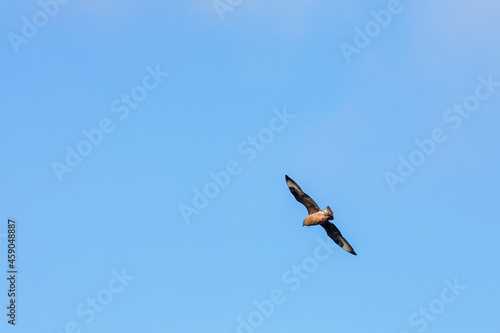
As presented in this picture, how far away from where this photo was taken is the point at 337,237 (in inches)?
2076

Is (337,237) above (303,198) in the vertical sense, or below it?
below

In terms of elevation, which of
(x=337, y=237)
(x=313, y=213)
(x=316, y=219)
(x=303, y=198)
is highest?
(x=303, y=198)

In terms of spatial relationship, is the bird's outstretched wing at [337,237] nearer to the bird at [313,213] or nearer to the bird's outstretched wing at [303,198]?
the bird at [313,213]

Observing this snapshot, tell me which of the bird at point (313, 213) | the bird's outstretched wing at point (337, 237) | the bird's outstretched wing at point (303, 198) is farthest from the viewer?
the bird's outstretched wing at point (337, 237)

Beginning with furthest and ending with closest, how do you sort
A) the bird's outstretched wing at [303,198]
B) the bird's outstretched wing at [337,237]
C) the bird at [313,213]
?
the bird's outstretched wing at [337,237], the bird's outstretched wing at [303,198], the bird at [313,213]

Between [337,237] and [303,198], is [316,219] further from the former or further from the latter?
[337,237]

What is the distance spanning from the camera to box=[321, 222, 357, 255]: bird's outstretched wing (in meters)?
52.0

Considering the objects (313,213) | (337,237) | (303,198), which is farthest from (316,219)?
(337,237)

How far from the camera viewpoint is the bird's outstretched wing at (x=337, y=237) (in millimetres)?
52000

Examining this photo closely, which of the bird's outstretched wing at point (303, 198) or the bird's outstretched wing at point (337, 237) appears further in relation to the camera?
the bird's outstretched wing at point (337, 237)

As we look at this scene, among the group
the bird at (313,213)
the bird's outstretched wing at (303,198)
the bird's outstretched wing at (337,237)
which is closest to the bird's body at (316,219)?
the bird at (313,213)

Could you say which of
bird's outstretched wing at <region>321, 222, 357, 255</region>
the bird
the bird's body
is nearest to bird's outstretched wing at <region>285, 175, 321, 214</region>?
the bird

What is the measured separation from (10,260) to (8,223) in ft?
9.19

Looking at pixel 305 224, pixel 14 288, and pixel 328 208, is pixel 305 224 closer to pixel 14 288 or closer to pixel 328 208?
pixel 328 208
